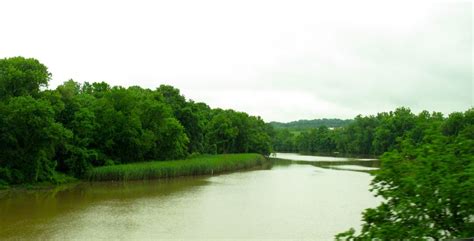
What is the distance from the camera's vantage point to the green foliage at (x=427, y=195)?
497cm

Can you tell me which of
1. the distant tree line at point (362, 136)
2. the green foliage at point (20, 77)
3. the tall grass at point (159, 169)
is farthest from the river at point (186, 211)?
the distant tree line at point (362, 136)

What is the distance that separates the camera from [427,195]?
515cm

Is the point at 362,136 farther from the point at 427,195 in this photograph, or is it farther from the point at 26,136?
the point at 427,195

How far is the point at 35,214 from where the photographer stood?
24.0m

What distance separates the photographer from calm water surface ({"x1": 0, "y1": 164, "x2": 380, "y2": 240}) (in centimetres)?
1914

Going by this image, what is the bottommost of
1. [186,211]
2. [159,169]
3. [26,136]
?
[186,211]

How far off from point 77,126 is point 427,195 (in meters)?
39.1

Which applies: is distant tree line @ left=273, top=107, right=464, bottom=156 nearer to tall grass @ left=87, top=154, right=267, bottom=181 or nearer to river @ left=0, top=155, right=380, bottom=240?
tall grass @ left=87, top=154, right=267, bottom=181

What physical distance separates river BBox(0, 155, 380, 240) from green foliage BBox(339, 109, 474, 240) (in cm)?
1283

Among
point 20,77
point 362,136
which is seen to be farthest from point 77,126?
point 362,136

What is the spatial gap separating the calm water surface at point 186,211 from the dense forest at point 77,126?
338 cm

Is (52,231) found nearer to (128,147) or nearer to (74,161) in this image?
(74,161)

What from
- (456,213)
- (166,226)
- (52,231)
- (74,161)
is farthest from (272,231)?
(74,161)

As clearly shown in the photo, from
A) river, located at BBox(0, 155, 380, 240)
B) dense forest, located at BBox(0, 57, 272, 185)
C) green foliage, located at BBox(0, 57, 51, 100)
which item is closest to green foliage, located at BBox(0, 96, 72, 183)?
Answer: dense forest, located at BBox(0, 57, 272, 185)
